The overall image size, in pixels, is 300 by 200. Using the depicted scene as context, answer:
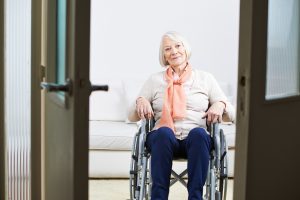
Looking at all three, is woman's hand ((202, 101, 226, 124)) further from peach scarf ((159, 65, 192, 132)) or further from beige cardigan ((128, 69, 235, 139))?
peach scarf ((159, 65, 192, 132))

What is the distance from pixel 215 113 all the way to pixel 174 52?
1.83 feet

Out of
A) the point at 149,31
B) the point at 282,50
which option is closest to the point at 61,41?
the point at 282,50

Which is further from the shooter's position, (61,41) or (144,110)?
(144,110)

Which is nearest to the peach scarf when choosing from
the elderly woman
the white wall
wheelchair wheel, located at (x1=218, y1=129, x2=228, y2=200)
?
the elderly woman

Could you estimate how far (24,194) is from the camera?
109 inches

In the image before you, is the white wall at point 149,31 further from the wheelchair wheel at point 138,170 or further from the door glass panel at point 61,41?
the door glass panel at point 61,41

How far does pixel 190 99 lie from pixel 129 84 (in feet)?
4.98

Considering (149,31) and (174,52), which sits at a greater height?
(149,31)

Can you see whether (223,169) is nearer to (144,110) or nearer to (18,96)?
(144,110)

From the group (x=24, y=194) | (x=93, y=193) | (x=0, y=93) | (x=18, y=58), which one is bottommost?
(x=93, y=193)

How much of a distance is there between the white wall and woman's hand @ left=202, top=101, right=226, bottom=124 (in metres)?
1.95

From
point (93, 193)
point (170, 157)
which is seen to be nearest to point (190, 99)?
point (170, 157)

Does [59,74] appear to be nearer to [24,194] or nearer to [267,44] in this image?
[267,44]

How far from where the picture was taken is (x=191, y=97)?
3449 mm
